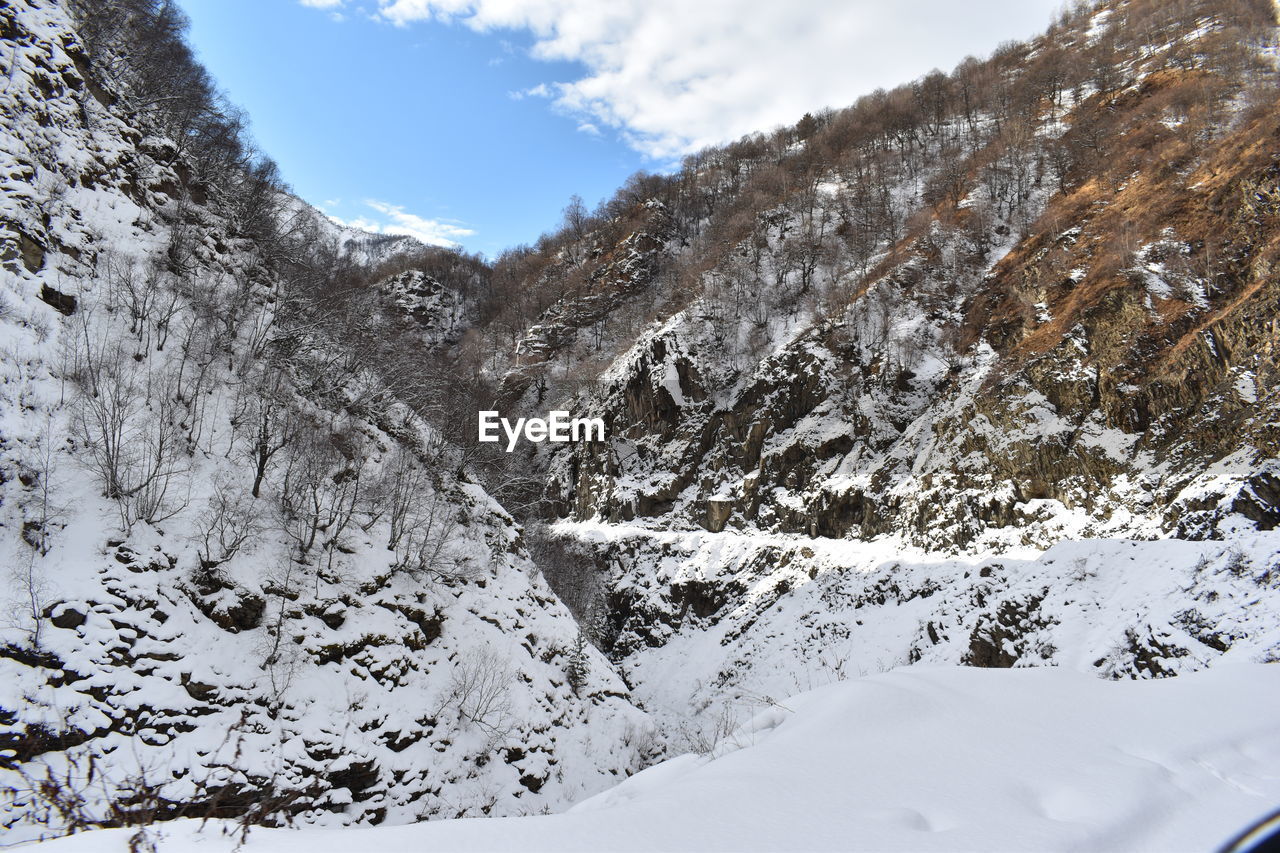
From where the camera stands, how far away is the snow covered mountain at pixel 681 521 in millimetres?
3551

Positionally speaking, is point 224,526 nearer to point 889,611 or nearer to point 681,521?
point 889,611

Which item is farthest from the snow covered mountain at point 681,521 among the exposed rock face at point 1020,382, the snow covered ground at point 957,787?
the exposed rock face at point 1020,382

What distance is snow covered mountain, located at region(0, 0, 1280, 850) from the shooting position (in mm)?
3551

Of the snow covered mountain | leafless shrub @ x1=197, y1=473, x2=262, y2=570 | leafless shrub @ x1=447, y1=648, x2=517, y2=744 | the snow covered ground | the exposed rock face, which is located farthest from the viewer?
the exposed rock face

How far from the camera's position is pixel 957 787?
2.88m

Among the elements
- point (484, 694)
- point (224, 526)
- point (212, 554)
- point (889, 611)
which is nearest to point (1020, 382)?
point (889, 611)

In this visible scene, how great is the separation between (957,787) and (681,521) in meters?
29.6

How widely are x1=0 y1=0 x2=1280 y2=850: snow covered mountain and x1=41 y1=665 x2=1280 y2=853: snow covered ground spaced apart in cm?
3

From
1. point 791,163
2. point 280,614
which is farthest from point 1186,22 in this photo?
point 280,614

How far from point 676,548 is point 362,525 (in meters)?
18.1

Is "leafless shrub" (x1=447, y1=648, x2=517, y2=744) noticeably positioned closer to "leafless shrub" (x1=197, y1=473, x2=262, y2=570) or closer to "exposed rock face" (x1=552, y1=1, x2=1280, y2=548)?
"leafless shrub" (x1=197, y1=473, x2=262, y2=570)

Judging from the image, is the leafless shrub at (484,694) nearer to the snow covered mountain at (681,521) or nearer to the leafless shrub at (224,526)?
the snow covered mountain at (681,521)

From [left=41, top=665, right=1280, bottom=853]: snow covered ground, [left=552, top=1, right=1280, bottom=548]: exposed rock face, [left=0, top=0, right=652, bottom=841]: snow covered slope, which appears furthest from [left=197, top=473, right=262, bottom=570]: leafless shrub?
[left=552, top=1, right=1280, bottom=548]: exposed rock face

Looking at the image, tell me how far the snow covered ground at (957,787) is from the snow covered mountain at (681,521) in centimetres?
3
